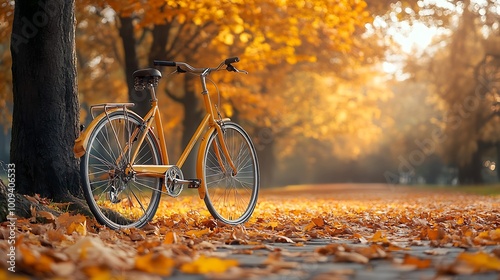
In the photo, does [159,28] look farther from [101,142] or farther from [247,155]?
[101,142]

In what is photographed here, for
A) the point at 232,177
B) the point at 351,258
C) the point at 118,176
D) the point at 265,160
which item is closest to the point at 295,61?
the point at 232,177

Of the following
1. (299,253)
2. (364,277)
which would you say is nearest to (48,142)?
(299,253)

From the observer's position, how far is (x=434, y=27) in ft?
71.6

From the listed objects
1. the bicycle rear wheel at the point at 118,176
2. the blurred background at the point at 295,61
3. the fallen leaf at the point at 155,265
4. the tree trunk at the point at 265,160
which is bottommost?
the fallen leaf at the point at 155,265

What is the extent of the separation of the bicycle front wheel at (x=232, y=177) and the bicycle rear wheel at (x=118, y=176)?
0.55 metres

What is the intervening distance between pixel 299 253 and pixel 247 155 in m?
2.84

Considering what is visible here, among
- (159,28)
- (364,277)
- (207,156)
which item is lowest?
(364,277)

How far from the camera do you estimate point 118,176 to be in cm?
555

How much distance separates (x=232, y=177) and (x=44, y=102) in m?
1.90

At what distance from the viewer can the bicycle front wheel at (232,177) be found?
260 inches

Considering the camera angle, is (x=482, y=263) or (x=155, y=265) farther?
(x=482, y=263)

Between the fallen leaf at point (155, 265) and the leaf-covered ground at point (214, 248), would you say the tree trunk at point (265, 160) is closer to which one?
the leaf-covered ground at point (214, 248)

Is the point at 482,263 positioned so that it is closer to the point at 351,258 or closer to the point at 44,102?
the point at 351,258

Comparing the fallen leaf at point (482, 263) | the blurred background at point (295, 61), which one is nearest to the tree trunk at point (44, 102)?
the fallen leaf at point (482, 263)
